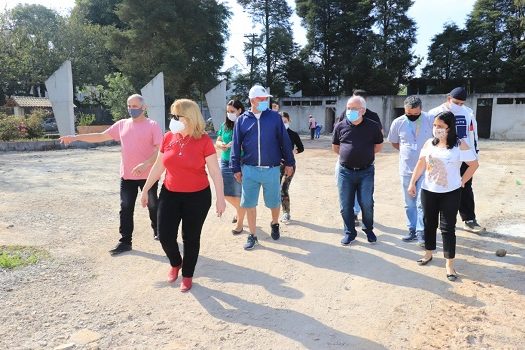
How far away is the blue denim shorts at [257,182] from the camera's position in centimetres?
508

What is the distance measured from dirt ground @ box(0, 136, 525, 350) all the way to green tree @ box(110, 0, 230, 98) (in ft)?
85.8

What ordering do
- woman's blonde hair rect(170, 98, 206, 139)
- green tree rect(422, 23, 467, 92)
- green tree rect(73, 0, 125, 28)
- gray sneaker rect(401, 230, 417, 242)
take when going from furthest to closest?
green tree rect(73, 0, 125, 28), green tree rect(422, 23, 467, 92), gray sneaker rect(401, 230, 417, 242), woman's blonde hair rect(170, 98, 206, 139)

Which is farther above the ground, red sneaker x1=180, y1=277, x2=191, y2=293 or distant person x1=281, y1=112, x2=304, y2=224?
distant person x1=281, y1=112, x2=304, y2=224

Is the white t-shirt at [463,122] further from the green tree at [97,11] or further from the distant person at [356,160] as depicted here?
the green tree at [97,11]

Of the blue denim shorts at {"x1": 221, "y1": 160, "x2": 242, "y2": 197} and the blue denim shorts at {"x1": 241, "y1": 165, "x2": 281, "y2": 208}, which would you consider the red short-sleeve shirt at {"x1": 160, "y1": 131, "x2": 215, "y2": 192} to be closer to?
the blue denim shorts at {"x1": 241, "y1": 165, "x2": 281, "y2": 208}

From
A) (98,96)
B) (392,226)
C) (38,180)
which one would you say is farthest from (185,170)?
(98,96)

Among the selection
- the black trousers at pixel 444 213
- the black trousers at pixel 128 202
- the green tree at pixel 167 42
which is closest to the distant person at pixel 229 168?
the black trousers at pixel 128 202

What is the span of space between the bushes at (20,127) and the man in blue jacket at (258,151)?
17305 mm

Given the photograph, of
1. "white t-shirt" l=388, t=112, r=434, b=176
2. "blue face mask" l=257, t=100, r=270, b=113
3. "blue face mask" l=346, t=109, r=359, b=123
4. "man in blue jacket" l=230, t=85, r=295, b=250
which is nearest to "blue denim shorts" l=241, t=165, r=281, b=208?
"man in blue jacket" l=230, t=85, r=295, b=250

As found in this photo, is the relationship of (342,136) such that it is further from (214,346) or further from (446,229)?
(214,346)

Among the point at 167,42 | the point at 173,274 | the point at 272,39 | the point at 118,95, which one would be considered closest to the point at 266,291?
the point at 173,274

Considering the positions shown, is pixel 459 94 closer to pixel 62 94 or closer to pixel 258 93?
pixel 258 93

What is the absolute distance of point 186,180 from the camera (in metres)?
3.81

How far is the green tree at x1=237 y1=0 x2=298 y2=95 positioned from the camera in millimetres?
40094
